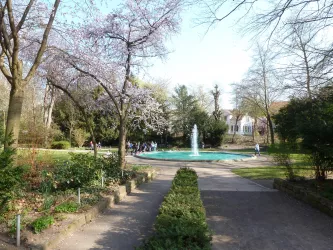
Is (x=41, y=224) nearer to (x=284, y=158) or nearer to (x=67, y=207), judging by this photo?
(x=67, y=207)

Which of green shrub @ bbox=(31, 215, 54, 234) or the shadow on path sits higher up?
green shrub @ bbox=(31, 215, 54, 234)

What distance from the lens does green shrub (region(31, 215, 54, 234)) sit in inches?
176

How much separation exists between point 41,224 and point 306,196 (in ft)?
23.0

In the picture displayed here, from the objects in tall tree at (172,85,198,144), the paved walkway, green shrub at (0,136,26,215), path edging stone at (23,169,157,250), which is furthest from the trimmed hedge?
tall tree at (172,85,198,144)

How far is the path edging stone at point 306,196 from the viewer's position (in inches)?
267

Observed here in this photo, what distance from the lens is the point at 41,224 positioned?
15.0ft

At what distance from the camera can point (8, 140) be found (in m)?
5.41

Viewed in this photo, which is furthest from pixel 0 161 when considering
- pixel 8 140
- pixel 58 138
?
pixel 58 138

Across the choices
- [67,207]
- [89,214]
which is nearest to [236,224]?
[89,214]

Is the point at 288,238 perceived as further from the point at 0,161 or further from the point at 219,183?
the point at 219,183

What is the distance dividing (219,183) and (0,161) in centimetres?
885

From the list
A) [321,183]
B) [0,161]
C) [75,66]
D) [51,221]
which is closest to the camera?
[0,161]

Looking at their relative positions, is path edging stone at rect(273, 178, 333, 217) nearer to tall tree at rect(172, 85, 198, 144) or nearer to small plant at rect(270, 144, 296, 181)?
small plant at rect(270, 144, 296, 181)

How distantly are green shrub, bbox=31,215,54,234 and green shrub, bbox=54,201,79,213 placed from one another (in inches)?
27.5
